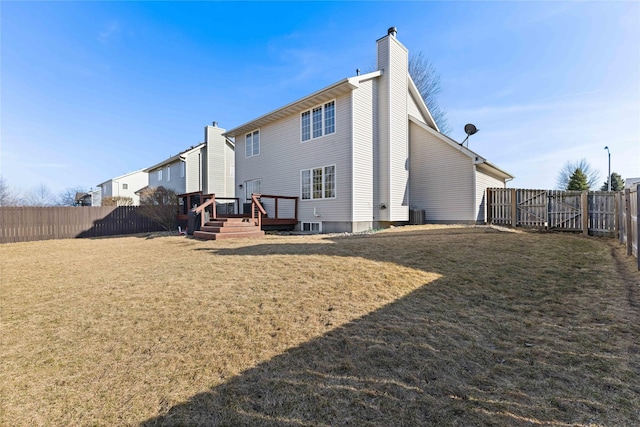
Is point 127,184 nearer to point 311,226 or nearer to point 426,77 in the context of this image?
point 311,226

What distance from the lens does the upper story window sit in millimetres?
12477

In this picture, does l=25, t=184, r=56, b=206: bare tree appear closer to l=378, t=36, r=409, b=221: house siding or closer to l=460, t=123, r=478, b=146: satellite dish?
l=378, t=36, r=409, b=221: house siding

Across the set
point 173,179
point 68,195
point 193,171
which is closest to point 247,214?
point 193,171

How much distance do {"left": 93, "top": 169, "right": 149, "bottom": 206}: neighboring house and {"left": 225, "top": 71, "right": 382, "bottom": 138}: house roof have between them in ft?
94.2

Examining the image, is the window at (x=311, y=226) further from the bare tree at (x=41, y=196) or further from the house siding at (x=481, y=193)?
the bare tree at (x=41, y=196)

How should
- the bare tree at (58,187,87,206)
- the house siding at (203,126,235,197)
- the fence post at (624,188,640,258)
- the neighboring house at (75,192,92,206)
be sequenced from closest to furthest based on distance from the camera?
the fence post at (624,188,640,258)
the house siding at (203,126,235,197)
the neighboring house at (75,192,92,206)
the bare tree at (58,187,87,206)

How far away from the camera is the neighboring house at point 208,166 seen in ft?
74.2

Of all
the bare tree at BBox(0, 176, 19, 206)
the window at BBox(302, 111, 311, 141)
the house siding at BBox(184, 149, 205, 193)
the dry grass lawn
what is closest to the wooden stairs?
the dry grass lawn

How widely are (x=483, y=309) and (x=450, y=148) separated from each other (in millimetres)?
11487

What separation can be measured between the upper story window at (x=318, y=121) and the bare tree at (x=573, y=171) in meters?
43.6

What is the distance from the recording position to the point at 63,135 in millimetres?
23672

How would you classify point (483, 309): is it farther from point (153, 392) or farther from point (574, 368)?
point (153, 392)

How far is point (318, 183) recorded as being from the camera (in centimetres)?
1300

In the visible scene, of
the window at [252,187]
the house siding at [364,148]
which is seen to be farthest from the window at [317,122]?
the window at [252,187]
